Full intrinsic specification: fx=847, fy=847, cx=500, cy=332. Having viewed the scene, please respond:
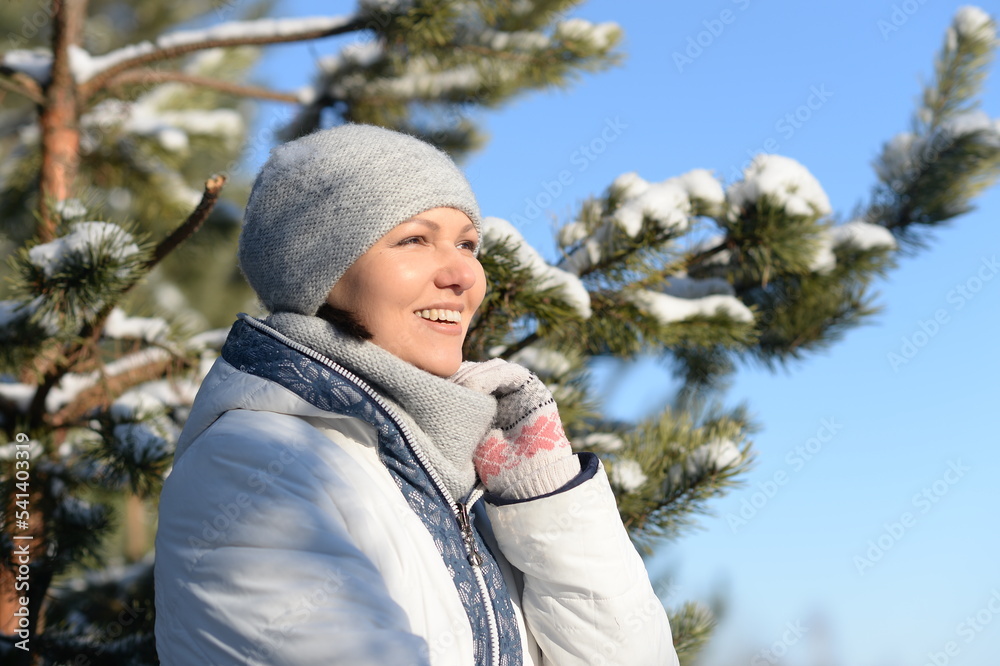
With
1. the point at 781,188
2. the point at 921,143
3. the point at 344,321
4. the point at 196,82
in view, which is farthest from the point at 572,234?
the point at 196,82

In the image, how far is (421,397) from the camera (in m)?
1.59

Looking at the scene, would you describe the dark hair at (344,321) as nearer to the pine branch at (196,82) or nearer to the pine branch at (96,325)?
the pine branch at (96,325)

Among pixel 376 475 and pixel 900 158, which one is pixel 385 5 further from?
pixel 376 475

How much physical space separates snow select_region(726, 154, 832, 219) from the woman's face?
4.07 ft

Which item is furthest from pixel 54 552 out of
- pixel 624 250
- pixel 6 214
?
pixel 6 214

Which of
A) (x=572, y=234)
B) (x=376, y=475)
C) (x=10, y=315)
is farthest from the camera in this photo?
(x=572, y=234)

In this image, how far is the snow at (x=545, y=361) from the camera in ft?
8.60

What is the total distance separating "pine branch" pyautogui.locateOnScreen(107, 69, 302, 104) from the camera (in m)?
4.02

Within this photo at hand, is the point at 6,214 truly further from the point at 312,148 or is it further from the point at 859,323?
the point at 859,323

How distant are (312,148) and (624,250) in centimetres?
111

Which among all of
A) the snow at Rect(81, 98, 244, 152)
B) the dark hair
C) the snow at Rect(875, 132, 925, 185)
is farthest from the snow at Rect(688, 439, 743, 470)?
the snow at Rect(81, 98, 244, 152)

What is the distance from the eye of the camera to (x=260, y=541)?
1.27 meters

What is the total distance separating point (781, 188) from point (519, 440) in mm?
1380

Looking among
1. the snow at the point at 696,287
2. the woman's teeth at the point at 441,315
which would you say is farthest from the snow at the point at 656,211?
the woman's teeth at the point at 441,315
